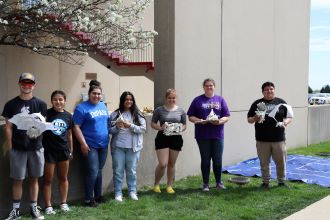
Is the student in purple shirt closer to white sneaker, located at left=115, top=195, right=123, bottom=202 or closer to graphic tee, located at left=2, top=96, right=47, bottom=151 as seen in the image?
white sneaker, located at left=115, top=195, right=123, bottom=202

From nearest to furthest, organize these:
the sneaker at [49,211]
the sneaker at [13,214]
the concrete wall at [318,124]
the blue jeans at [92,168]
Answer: the sneaker at [13,214], the sneaker at [49,211], the blue jeans at [92,168], the concrete wall at [318,124]

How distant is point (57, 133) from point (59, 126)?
97mm

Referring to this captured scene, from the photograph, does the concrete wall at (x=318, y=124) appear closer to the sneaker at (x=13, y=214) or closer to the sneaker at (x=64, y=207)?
the sneaker at (x=64, y=207)

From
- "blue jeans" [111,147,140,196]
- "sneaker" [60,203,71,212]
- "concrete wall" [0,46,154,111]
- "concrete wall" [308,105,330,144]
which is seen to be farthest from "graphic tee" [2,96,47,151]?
"concrete wall" [308,105,330,144]

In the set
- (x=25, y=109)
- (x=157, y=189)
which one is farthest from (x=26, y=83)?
(x=157, y=189)

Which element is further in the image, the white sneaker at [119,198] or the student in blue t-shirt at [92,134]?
the white sneaker at [119,198]

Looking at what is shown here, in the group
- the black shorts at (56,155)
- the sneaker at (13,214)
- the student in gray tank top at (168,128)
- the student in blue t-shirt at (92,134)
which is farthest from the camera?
the student in gray tank top at (168,128)

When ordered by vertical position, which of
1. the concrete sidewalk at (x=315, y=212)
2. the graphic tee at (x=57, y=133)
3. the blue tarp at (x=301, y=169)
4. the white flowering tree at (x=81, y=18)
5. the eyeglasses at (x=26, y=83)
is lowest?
the concrete sidewalk at (x=315, y=212)

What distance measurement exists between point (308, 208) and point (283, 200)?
21.9 inches

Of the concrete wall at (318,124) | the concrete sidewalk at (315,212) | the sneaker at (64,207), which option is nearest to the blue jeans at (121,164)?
the sneaker at (64,207)

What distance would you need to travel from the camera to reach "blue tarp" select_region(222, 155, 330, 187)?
9062 millimetres

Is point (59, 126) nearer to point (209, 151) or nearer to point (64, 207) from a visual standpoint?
point (64, 207)

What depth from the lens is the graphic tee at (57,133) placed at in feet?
20.4

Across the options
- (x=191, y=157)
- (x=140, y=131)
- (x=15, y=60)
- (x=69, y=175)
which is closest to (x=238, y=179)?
(x=191, y=157)
